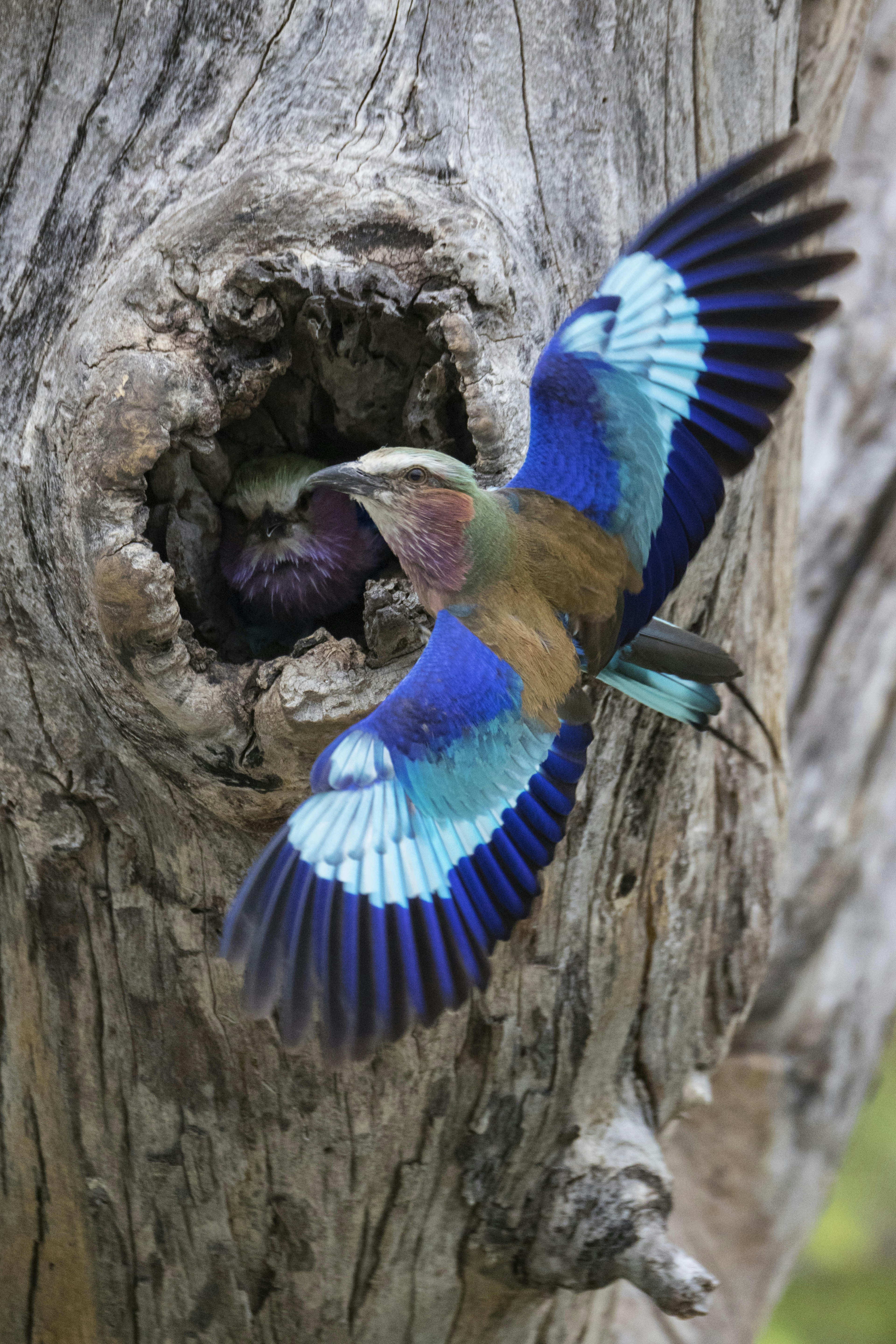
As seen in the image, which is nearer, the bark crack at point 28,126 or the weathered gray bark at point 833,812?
the bark crack at point 28,126

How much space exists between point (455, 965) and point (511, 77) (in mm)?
1203

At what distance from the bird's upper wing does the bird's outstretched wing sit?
264mm

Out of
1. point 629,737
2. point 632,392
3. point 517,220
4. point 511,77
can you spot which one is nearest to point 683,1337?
point 629,737

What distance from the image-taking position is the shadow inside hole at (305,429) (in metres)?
1.45

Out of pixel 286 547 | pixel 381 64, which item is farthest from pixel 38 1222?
pixel 381 64

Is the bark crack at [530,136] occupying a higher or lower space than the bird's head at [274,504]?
higher

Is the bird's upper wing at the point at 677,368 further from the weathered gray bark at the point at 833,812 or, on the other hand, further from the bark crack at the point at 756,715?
the weathered gray bark at the point at 833,812

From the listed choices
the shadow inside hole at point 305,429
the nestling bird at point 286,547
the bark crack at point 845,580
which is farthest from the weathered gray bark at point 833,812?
the shadow inside hole at point 305,429

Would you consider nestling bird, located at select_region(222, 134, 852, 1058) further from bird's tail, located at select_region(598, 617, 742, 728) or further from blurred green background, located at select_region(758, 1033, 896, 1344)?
blurred green background, located at select_region(758, 1033, 896, 1344)

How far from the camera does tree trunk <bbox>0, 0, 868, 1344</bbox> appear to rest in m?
1.42

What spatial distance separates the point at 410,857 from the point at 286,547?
77cm

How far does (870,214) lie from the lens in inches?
106

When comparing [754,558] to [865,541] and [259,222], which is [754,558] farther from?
[259,222]

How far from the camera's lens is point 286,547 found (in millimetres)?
1917
